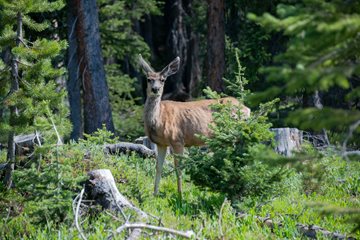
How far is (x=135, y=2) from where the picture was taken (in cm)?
2220

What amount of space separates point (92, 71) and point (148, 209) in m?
8.03

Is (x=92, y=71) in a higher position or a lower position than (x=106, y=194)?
higher

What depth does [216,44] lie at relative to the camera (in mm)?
17484

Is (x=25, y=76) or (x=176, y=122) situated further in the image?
(x=176, y=122)

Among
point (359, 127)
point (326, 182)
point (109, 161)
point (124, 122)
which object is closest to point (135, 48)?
point (124, 122)

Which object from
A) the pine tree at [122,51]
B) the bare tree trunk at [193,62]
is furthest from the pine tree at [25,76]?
the bare tree trunk at [193,62]

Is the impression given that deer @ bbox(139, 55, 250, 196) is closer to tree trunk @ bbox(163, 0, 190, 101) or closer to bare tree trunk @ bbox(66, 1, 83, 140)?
bare tree trunk @ bbox(66, 1, 83, 140)

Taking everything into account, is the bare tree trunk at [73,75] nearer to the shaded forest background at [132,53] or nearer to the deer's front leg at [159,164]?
the shaded forest background at [132,53]

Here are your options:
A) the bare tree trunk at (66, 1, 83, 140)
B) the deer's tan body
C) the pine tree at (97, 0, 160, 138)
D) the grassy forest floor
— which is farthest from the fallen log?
the pine tree at (97, 0, 160, 138)

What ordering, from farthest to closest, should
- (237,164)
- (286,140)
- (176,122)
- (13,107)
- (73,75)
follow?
(73,75)
(286,140)
(176,122)
(13,107)
(237,164)

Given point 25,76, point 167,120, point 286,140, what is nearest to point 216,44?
point 286,140

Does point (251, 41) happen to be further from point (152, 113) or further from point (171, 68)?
point (152, 113)

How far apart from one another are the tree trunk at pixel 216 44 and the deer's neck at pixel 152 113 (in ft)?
20.3

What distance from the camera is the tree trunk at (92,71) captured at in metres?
16.0
